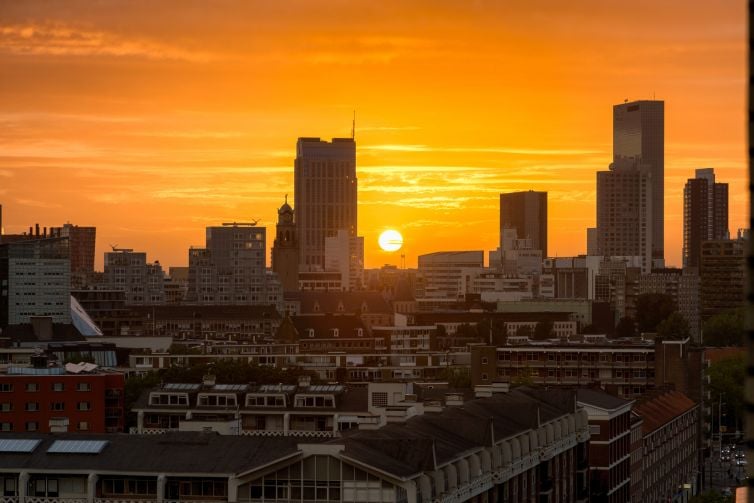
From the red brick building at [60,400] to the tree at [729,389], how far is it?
73.3 metres

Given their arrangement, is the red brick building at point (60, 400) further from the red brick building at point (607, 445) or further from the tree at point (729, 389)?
the tree at point (729, 389)

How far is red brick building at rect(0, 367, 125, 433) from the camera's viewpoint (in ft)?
385

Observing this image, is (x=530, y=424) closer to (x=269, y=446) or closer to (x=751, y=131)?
(x=269, y=446)

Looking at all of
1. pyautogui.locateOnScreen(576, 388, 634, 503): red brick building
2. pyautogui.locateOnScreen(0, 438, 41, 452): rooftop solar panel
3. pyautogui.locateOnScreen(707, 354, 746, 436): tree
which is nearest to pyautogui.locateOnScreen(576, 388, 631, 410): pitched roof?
pyautogui.locateOnScreen(576, 388, 634, 503): red brick building

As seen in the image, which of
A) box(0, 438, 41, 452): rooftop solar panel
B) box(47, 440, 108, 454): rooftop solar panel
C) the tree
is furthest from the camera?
the tree

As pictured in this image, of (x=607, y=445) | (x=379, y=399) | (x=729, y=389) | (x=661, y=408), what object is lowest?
(x=729, y=389)

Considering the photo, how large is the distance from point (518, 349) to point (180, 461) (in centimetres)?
9580

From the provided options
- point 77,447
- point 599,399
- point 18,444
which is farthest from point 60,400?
point 77,447

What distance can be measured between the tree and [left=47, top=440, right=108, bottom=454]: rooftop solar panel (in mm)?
116864

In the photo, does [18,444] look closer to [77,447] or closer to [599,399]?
[77,447]

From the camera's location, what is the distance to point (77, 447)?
68250 mm

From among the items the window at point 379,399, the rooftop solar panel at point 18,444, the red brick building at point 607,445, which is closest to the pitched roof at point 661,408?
the red brick building at point 607,445

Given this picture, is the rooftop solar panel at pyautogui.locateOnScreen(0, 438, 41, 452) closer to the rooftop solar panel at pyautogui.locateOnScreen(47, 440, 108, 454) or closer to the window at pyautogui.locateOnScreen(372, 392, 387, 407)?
the rooftop solar panel at pyautogui.locateOnScreen(47, 440, 108, 454)

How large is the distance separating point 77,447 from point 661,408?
233 ft
